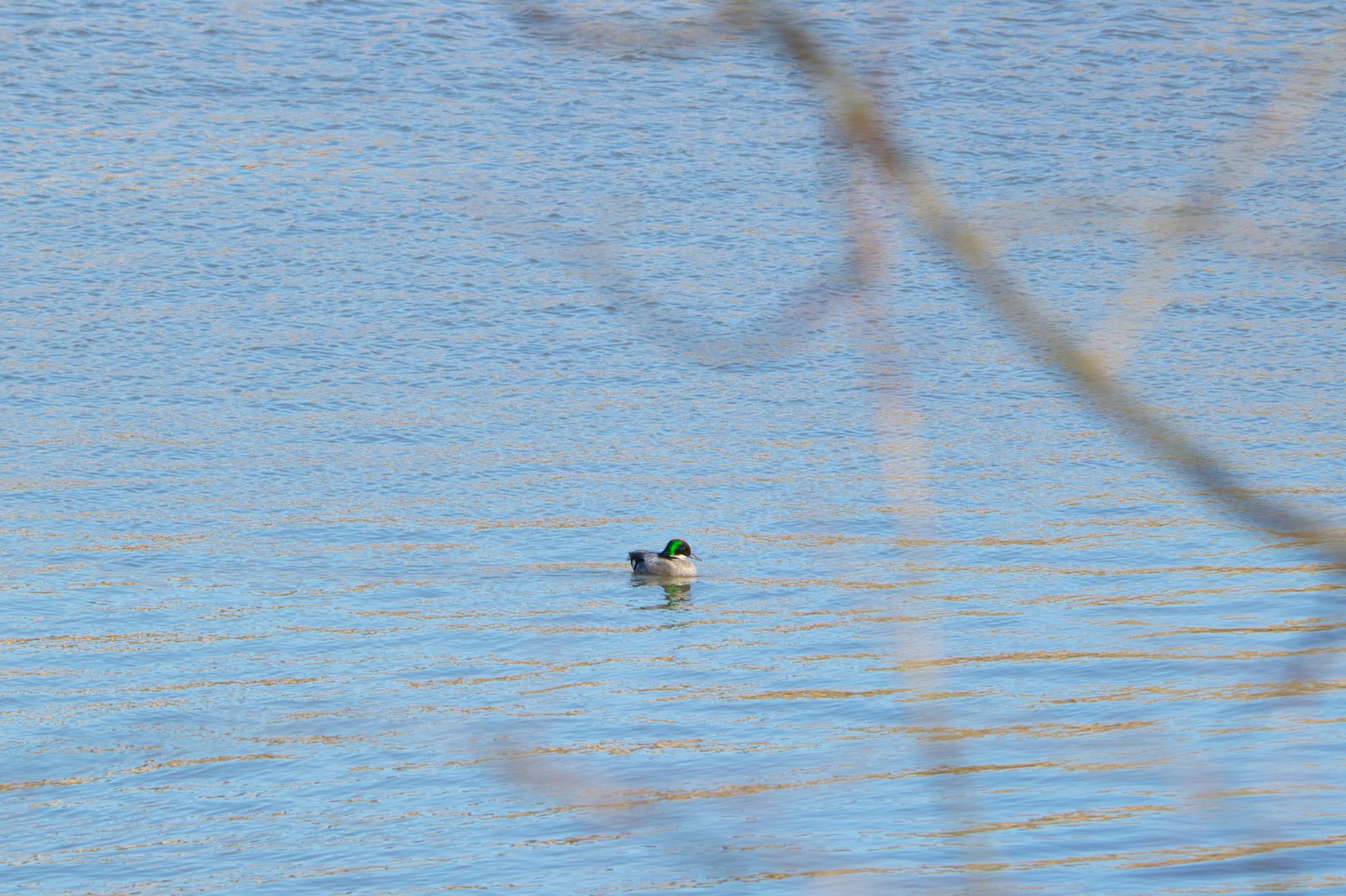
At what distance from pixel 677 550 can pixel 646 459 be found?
178cm

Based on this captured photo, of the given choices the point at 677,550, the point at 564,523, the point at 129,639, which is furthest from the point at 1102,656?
the point at 129,639

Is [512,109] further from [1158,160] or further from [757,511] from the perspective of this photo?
[757,511]

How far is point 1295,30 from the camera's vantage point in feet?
60.5

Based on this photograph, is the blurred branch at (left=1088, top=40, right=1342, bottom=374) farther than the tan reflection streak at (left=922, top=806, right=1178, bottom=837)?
No

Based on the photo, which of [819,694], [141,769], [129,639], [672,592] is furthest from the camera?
[672,592]

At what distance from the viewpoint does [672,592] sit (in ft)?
33.2

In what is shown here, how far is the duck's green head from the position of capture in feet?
36.2

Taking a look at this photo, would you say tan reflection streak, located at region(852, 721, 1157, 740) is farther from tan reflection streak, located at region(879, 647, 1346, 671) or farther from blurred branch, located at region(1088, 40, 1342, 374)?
blurred branch, located at region(1088, 40, 1342, 374)

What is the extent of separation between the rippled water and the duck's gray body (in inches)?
5.2

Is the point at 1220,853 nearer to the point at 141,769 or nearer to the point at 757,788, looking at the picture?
the point at 757,788

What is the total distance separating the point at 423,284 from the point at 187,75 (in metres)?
3.93

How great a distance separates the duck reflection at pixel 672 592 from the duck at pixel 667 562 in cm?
9

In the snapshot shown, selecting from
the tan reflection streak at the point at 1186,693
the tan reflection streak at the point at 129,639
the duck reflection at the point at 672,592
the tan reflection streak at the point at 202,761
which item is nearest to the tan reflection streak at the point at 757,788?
the tan reflection streak at the point at 1186,693

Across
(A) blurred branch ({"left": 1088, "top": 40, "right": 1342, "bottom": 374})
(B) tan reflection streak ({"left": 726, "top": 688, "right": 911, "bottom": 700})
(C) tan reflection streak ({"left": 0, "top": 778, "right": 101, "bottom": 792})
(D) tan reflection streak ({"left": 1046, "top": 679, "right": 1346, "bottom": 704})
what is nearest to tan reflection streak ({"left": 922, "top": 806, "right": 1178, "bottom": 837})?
(D) tan reflection streak ({"left": 1046, "top": 679, "right": 1346, "bottom": 704})
